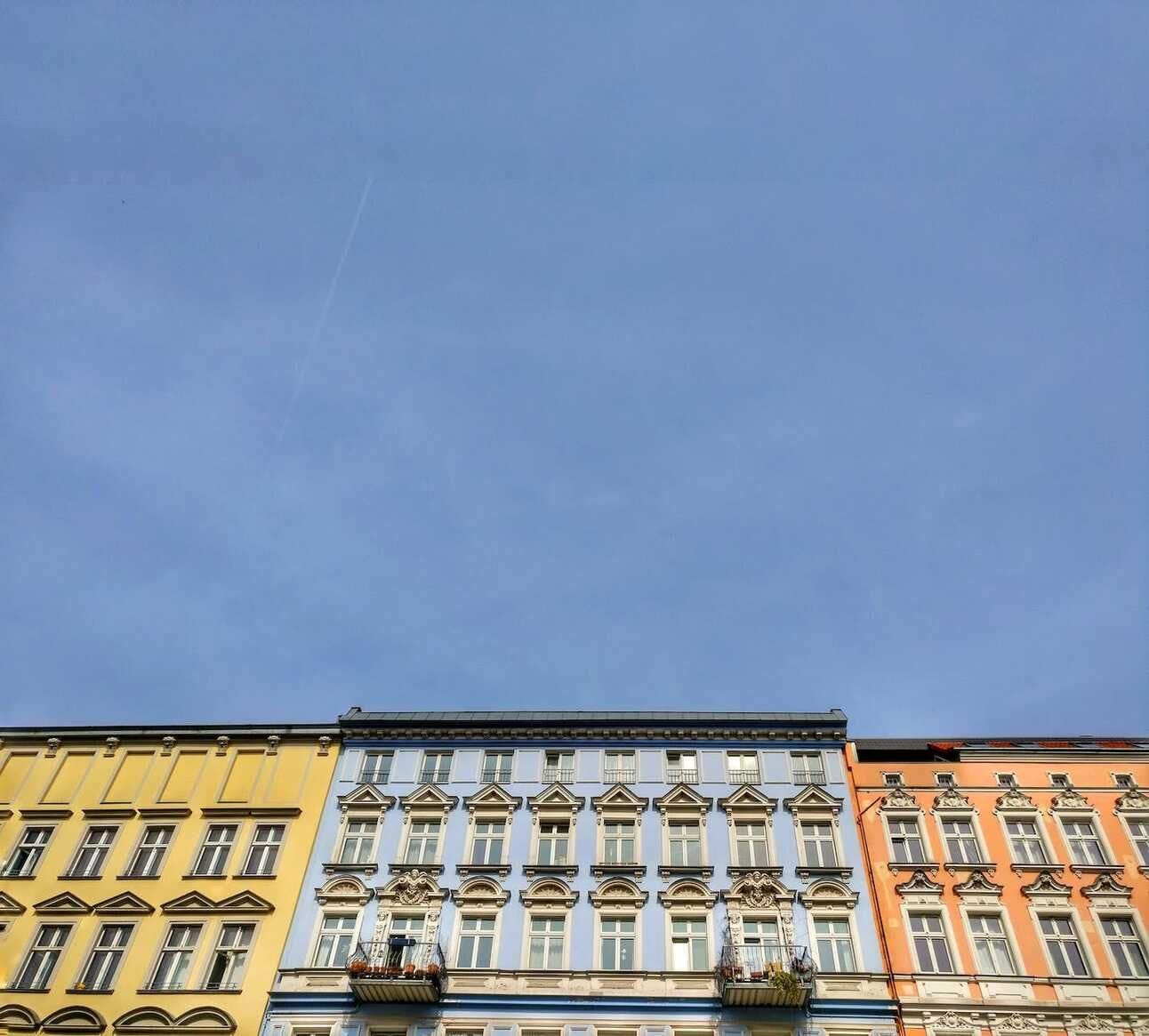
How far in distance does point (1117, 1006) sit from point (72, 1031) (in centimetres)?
3279

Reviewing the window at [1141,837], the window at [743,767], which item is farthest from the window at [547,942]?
the window at [1141,837]

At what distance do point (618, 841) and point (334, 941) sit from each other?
10.4 meters

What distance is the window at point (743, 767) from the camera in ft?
123

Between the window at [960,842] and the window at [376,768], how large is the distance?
2096cm

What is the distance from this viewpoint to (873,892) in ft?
110

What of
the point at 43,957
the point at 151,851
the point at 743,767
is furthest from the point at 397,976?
the point at 743,767

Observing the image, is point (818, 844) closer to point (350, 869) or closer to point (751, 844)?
point (751, 844)

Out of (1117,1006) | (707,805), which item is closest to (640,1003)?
(707,805)

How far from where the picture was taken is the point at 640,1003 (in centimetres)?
3102

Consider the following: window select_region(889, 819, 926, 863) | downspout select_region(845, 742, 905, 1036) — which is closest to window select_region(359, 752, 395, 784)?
downspout select_region(845, 742, 905, 1036)

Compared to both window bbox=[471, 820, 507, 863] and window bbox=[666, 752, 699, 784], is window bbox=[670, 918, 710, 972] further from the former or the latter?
window bbox=[471, 820, 507, 863]

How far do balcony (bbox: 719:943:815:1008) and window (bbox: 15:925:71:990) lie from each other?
73.1 feet

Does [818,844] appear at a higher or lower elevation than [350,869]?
higher

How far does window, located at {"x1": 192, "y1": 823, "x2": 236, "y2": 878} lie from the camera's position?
3550 centimetres
